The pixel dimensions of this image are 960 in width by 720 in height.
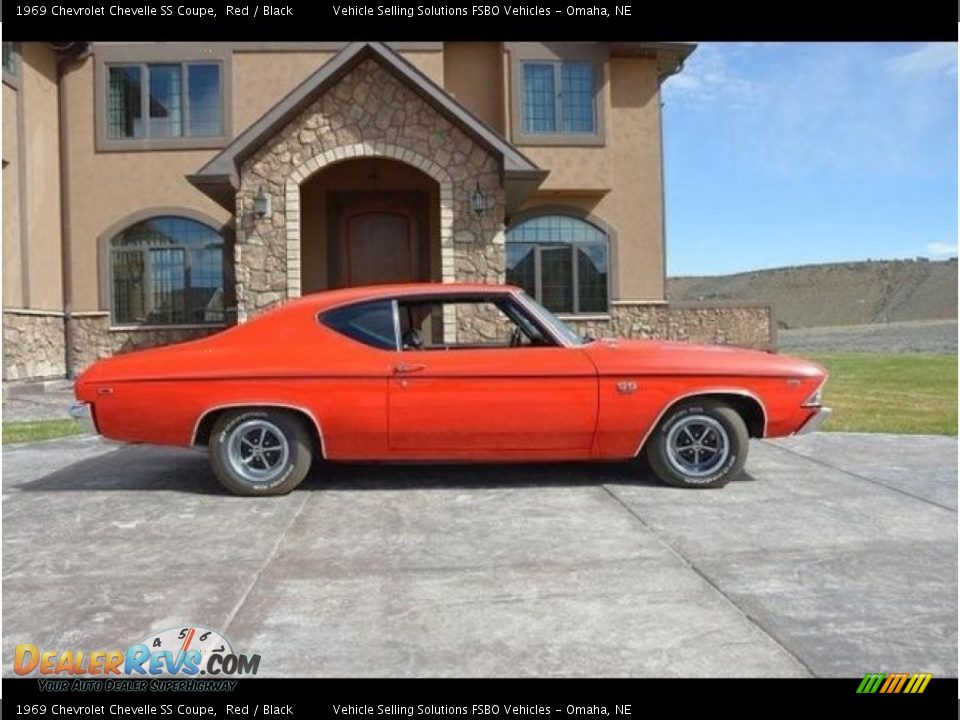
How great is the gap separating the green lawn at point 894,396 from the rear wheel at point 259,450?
5536 mm

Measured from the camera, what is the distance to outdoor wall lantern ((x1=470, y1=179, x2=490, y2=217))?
11.3 meters

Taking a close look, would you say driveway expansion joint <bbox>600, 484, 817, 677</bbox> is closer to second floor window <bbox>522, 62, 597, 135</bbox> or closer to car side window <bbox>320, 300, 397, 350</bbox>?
car side window <bbox>320, 300, 397, 350</bbox>

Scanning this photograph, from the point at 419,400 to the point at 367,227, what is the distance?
9.51m

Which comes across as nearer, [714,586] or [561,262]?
[714,586]

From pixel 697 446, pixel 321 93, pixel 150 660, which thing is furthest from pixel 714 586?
pixel 321 93

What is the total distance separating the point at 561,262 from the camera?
14898 millimetres

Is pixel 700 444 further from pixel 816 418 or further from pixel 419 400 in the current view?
pixel 419 400

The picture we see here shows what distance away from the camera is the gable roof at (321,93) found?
10898 millimetres

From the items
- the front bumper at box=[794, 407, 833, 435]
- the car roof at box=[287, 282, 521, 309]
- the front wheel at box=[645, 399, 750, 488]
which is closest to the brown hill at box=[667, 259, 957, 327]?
the front bumper at box=[794, 407, 833, 435]

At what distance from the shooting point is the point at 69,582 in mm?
3479

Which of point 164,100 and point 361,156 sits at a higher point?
point 164,100

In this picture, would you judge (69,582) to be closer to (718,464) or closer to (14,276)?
(718,464)

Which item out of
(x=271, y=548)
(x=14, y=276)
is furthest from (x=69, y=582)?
(x=14, y=276)
